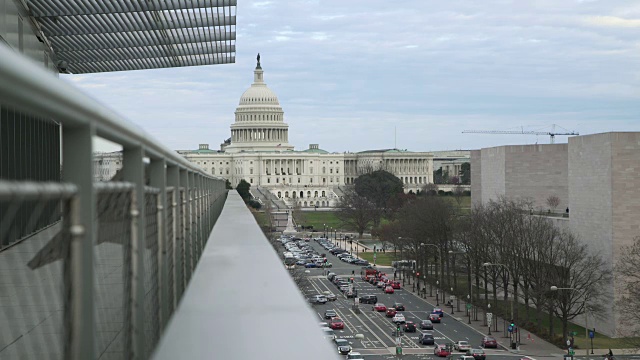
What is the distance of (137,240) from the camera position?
3756mm

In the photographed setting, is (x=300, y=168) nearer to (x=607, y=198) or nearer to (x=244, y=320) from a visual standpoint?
(x=607, y=198)

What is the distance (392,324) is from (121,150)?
4444 cm

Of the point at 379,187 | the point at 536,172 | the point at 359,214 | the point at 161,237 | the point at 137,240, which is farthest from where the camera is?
the point at 379,187

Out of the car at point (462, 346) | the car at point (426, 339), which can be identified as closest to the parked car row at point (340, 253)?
the car at point (426, 339)

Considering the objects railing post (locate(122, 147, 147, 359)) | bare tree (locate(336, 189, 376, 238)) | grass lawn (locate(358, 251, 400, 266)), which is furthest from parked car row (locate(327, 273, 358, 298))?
railing post (locate(122, 147, 147, 359))

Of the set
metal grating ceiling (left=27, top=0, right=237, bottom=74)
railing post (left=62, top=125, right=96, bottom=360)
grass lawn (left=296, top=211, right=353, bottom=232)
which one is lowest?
grass lawn (left=296, top=211, right=353, bottom=232)

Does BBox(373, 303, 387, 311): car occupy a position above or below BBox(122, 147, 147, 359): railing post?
below

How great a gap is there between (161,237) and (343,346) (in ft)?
105

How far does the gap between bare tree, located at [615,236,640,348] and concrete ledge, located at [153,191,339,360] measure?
35.9 metres

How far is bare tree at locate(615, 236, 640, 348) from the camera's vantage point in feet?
129

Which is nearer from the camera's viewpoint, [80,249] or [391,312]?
[80,249]

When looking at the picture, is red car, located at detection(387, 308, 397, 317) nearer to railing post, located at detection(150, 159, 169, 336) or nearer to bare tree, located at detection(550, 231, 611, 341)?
bare tree, located at detection(550, 231, 611, 341)

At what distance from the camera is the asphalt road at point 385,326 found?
38531 millimetres

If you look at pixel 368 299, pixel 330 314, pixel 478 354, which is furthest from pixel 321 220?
pixel 478 354
